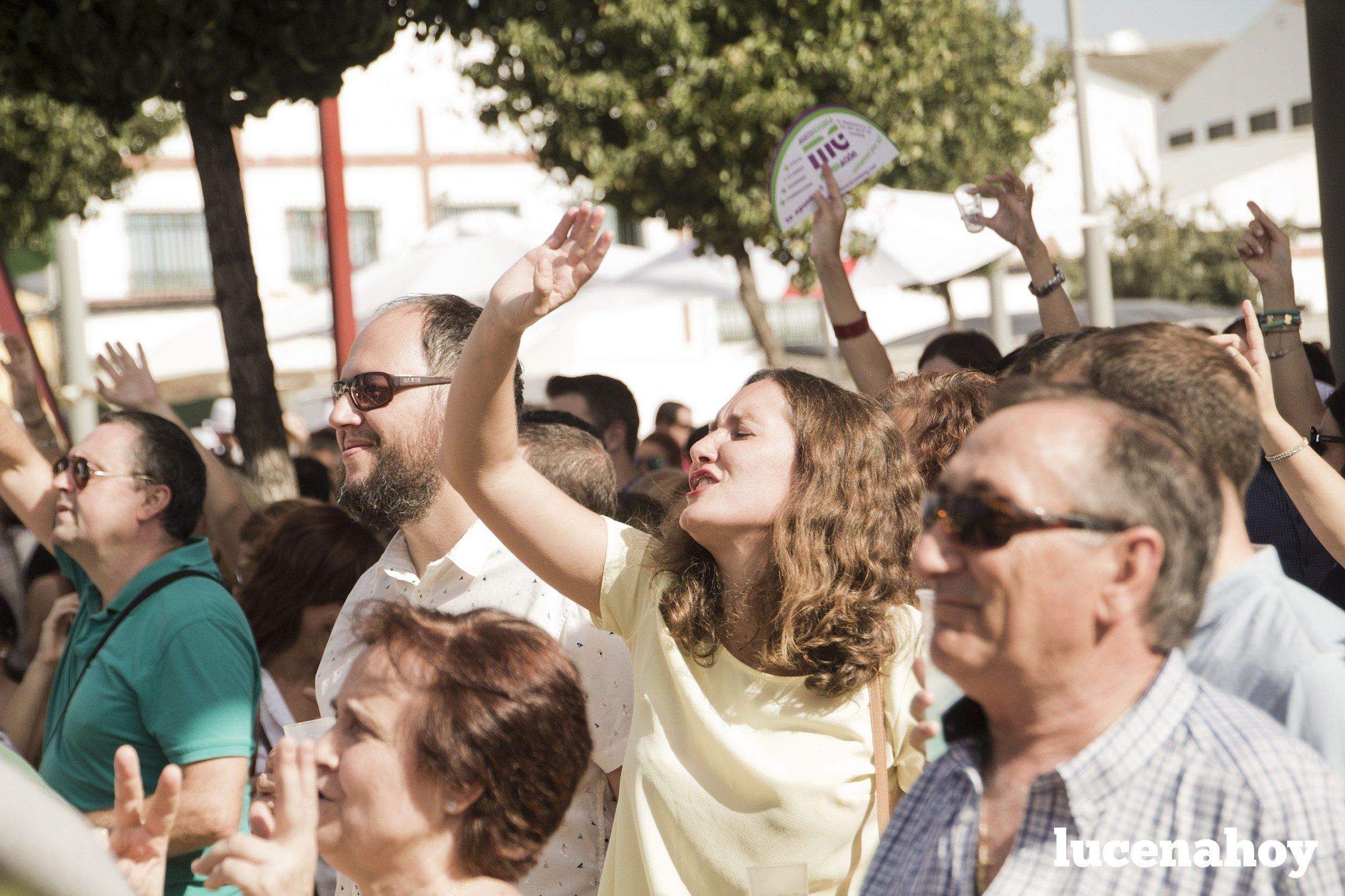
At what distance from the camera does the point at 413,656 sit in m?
2.16

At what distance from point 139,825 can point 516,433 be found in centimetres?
93

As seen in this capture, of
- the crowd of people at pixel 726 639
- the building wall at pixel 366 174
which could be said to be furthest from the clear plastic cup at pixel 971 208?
the building wall at pixel 366 174

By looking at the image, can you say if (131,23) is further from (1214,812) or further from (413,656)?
(1214,812)

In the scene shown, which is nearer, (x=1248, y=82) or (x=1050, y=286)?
(x=1050, y=286)

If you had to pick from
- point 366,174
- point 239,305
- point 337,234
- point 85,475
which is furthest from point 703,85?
point 366,174

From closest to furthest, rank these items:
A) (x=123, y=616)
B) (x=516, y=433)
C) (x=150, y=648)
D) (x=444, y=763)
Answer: (x=444, y=763) → (x=516, y=433) → (x=150, y=648) → (x=123, y=616)

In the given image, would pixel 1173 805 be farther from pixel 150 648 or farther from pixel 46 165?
pixel 46 165

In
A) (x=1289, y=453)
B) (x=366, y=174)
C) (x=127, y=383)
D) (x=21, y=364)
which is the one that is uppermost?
(x=366, y=174)

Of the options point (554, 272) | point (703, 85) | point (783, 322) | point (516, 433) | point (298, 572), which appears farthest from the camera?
point (783, 322)

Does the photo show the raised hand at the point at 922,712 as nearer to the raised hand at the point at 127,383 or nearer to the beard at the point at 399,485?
the beard at the point at 399,485

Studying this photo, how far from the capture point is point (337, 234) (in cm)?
669

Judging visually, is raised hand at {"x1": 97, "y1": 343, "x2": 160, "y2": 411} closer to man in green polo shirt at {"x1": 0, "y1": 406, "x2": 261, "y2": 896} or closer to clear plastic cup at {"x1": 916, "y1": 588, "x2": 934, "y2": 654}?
man in green polo shirt at {"x1": 0, "y1": 406, "x2": 261, "y2": 896}

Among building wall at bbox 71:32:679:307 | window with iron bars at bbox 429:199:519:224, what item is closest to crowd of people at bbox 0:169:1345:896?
building wall at bbox 71:32:679:307

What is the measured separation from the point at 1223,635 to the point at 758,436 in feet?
3.54
